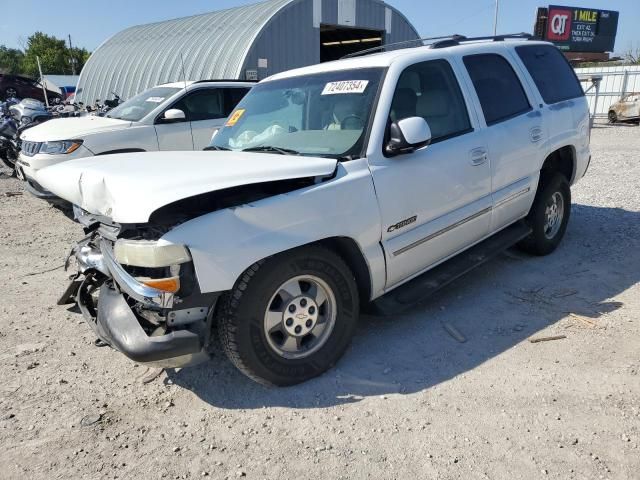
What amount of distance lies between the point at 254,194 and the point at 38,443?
1804 mm

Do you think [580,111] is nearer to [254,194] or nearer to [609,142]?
[254,194]

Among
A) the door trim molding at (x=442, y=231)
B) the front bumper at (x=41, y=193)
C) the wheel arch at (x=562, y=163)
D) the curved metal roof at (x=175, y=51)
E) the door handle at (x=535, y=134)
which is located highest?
the curved metal roof at (x=175, y=51)

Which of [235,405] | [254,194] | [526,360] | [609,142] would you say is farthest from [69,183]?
[609,142]

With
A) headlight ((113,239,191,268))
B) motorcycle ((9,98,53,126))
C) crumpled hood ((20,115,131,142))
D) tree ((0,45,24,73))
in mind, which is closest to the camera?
headlight ((113,239,191,268))

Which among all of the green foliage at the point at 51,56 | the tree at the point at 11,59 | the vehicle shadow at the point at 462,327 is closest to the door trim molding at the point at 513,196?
the vehicle shadow at the point at 462,327

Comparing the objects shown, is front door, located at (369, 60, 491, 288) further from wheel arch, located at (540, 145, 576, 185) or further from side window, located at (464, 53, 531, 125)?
Result: wheel arch, located at (540, 145, 576, 185)

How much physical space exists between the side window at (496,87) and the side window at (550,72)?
38cm

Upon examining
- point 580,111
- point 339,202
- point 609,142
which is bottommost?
point 609,142

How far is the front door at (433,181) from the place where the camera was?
134 inches

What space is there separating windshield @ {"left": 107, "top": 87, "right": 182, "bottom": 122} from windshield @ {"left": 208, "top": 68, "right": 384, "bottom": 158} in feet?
14.0

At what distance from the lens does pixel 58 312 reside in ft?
14.5

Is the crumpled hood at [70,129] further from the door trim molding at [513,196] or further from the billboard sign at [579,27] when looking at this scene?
the billboard sign at [579,27]

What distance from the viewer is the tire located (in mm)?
5019

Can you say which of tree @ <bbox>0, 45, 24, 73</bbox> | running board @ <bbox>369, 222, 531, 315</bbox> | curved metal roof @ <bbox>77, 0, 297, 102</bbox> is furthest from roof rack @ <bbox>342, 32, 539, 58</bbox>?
tree @ <bbox>0, 45, 24, 73</bbox>
